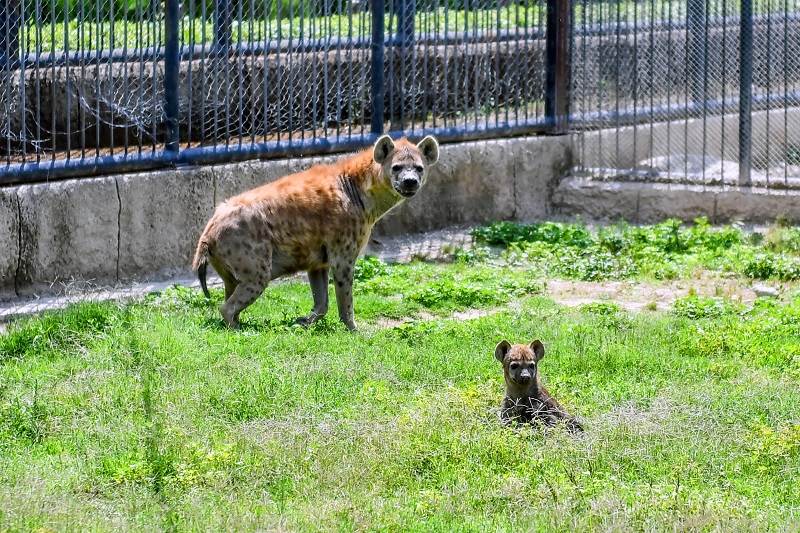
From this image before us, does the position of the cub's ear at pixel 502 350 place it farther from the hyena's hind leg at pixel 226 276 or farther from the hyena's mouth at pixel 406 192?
the hyena's mouth at pixel 406 192

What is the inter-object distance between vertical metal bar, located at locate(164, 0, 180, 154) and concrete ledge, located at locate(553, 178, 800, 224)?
4555mm

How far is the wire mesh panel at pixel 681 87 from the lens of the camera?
40.4 ft

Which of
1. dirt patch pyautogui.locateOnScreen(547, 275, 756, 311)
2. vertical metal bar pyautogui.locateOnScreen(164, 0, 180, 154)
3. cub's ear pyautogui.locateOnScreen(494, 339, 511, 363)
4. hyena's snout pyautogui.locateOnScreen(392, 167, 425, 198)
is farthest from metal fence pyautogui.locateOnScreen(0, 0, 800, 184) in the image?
cub's ear pyautogui.locateOnScreen(494, 339, 511, 363)

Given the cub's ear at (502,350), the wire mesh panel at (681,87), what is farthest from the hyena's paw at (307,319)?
the wire mesh panel at (681,87)

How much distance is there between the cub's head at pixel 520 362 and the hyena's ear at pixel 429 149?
312 centimetres

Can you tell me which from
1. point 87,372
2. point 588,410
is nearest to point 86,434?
point 87,372

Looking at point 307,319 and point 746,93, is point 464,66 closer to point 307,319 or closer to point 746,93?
point 746,93

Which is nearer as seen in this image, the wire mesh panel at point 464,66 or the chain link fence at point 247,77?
the chain link fence at point 247,77

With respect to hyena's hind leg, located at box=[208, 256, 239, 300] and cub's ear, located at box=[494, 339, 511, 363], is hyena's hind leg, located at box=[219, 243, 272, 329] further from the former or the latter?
cub's ear, located at box=[494, 339, 511, 363]

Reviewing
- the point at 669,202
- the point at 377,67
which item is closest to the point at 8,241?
the point at 377,67

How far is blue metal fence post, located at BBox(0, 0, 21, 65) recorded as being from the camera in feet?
28.5

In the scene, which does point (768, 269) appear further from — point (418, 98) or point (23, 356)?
point (23, 356)

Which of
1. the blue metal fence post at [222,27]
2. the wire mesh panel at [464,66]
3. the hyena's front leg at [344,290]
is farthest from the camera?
the wire mesh panel at [464,66]

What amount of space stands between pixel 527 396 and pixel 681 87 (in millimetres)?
7664
